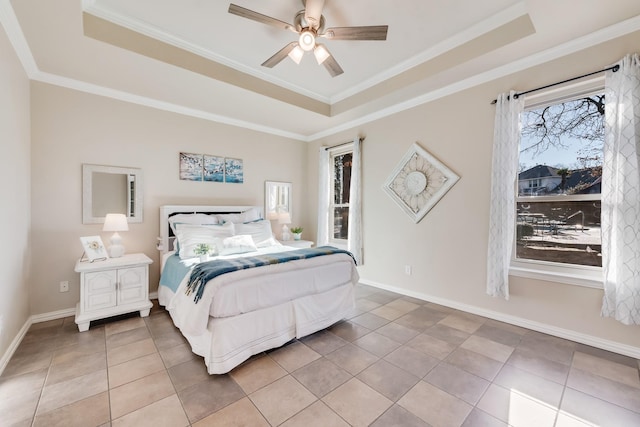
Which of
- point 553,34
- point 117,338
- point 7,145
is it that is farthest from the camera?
point 117,338

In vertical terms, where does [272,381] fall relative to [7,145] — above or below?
below

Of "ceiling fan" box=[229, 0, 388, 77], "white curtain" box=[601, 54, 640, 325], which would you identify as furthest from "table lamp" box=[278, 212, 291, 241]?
"white curtain" box=[601, 54, 640, 325]

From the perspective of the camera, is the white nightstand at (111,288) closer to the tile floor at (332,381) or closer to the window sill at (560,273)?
the tile floor at (332,381)

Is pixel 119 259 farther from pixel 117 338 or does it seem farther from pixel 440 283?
pixel 440 283

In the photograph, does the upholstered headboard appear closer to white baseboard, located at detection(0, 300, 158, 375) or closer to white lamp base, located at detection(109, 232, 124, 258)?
white lamp base, located at detection(109, 232, 124, 258)

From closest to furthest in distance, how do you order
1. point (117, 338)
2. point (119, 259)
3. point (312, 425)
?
point (312, 425)
point (117, 338)
point (119, 259)

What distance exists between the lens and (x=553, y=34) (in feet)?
7.70

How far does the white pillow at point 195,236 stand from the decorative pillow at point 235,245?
0.07 metres

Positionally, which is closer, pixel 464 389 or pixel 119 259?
pixel 464 389

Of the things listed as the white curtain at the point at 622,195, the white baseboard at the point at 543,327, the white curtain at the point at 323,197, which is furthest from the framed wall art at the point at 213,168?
the white curtain at the point at 622,195

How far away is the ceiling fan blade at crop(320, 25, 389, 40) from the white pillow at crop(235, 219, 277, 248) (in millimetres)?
2476

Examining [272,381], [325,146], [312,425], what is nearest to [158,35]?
[325,146]

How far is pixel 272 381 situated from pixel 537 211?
303cm

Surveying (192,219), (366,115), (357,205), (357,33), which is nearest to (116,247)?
(192,219)
